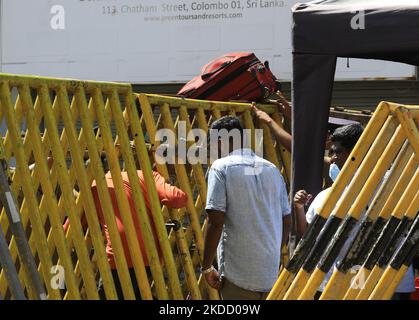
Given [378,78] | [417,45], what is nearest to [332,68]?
[417,45]

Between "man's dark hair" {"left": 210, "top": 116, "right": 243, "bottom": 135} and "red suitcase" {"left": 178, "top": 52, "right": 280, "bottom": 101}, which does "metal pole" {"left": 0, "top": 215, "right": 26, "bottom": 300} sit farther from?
"red suitcase" {"left": 178, "top": 52, "right": 280, "bottom": 101}

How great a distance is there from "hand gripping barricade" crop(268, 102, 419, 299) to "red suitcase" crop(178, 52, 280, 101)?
3.18 metres

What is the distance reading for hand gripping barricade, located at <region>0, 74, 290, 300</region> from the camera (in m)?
4.71

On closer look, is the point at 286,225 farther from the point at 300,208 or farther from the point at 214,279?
the point at 214,279

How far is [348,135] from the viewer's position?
16.8 feet

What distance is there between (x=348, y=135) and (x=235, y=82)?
6.20ft

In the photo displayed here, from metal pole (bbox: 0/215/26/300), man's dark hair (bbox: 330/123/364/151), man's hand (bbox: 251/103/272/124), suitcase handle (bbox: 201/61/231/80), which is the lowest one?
metal pole (bbox: 0/215/26/300)

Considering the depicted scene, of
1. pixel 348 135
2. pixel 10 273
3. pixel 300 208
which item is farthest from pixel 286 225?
pixel 10 273

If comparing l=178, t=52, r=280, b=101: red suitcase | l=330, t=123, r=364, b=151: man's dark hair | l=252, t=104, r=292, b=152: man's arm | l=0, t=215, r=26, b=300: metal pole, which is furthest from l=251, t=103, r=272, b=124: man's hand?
l=0, t=215, r=26, b=300: metal pole

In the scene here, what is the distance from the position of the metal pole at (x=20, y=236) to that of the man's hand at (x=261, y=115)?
275cm

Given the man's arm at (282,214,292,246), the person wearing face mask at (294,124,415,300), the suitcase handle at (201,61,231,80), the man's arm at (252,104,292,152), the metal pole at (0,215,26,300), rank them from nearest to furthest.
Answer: the metal pole at (0,215,26,300)
the person wearing face mask at (294,124,415,300)
the man's arm at (282,214,292,246)
the man's arm at (252,104,292,152)
the suitcase handle at (201,61,231,80)

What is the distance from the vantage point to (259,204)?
5.09 m
